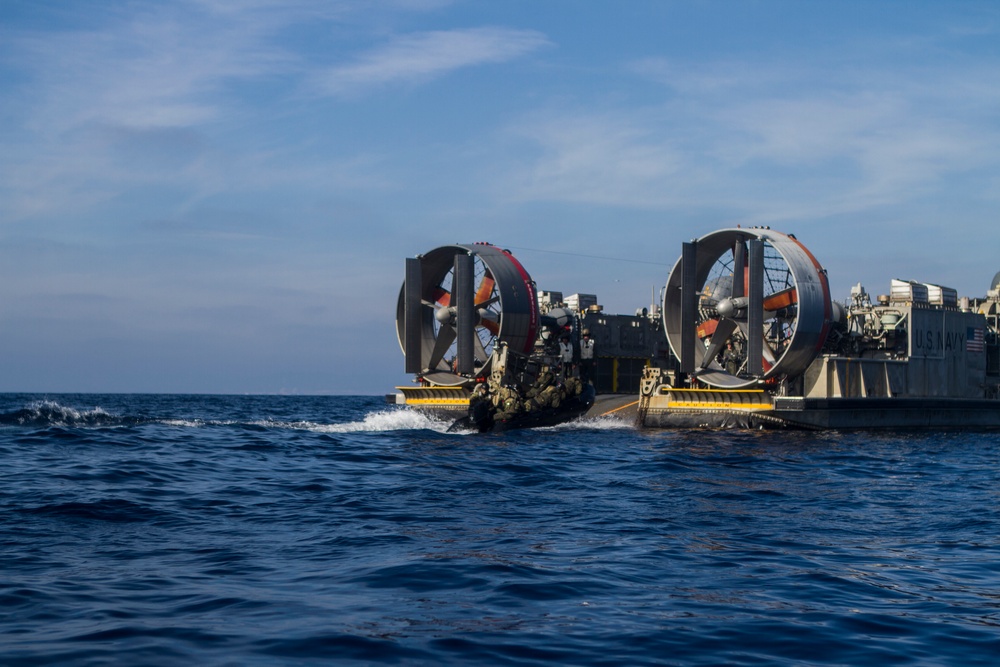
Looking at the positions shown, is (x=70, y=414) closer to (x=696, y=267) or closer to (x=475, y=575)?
(x=696, y=267)

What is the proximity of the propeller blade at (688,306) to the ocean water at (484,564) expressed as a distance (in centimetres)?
2038

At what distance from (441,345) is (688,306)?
45.4 ft

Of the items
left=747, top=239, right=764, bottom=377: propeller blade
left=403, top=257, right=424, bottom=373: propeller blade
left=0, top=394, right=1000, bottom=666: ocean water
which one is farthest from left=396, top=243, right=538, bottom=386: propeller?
left=0, top=394, right=1000, bottom=666: ocean water

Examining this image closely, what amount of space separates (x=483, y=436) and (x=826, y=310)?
14212 mm

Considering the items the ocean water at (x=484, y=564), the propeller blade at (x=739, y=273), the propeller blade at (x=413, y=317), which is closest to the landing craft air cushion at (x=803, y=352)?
the propeller blade at (x=739, y=273)

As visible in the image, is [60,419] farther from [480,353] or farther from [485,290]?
[480,353]

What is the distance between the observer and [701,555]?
11.6m

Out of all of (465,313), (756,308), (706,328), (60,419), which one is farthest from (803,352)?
(60,419)

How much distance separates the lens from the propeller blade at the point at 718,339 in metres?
43.3

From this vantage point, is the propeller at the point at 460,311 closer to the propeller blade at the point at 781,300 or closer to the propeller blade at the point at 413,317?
the propeller blade at the point at 413,317

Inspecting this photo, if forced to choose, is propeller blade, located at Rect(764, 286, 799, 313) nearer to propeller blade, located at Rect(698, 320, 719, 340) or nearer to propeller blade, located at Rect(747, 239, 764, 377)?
propeller blade, located at Rect(747, 239, 764, 377)

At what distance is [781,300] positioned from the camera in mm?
41031

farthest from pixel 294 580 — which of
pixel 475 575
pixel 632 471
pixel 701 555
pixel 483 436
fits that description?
pixel 483 436

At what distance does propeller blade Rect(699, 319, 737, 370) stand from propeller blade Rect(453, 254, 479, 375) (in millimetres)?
9896
